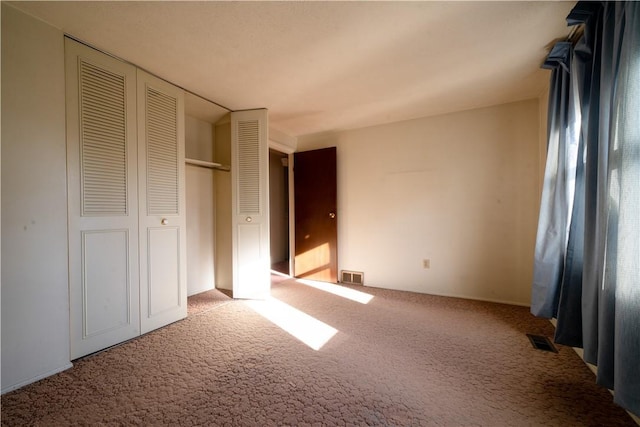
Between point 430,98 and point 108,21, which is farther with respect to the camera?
point 430,98

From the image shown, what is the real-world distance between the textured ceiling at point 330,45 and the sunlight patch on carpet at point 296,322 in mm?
2332

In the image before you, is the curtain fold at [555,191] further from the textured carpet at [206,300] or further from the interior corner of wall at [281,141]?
the textured carpet at [206,300]

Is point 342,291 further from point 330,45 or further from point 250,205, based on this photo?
point 330,45

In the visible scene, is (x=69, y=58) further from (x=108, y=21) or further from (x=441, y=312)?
(x=441, y=312)

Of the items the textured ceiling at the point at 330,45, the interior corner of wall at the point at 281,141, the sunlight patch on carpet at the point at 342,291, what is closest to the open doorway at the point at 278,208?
the interior corner of wall at the point at 281,141

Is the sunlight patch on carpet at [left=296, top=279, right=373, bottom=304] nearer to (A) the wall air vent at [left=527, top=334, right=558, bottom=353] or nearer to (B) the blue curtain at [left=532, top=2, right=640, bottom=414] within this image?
(A) the wall air vent at [left=527, top=334, right=558, bottom=353]

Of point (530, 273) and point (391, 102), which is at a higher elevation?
point (391, 102)

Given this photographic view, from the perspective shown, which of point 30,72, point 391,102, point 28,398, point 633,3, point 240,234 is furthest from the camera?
point 240,234

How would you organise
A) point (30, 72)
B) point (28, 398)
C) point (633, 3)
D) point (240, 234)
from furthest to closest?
point (240, 234)
point (30, 72)
point (28, 398)
point (633, 3)

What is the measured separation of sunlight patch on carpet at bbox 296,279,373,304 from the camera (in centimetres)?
306

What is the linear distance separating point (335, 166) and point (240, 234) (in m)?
1.72

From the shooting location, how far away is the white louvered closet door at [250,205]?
2.99 m

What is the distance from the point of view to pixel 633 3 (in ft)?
3.49

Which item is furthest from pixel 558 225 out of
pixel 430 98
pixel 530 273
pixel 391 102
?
pixel 391 102
